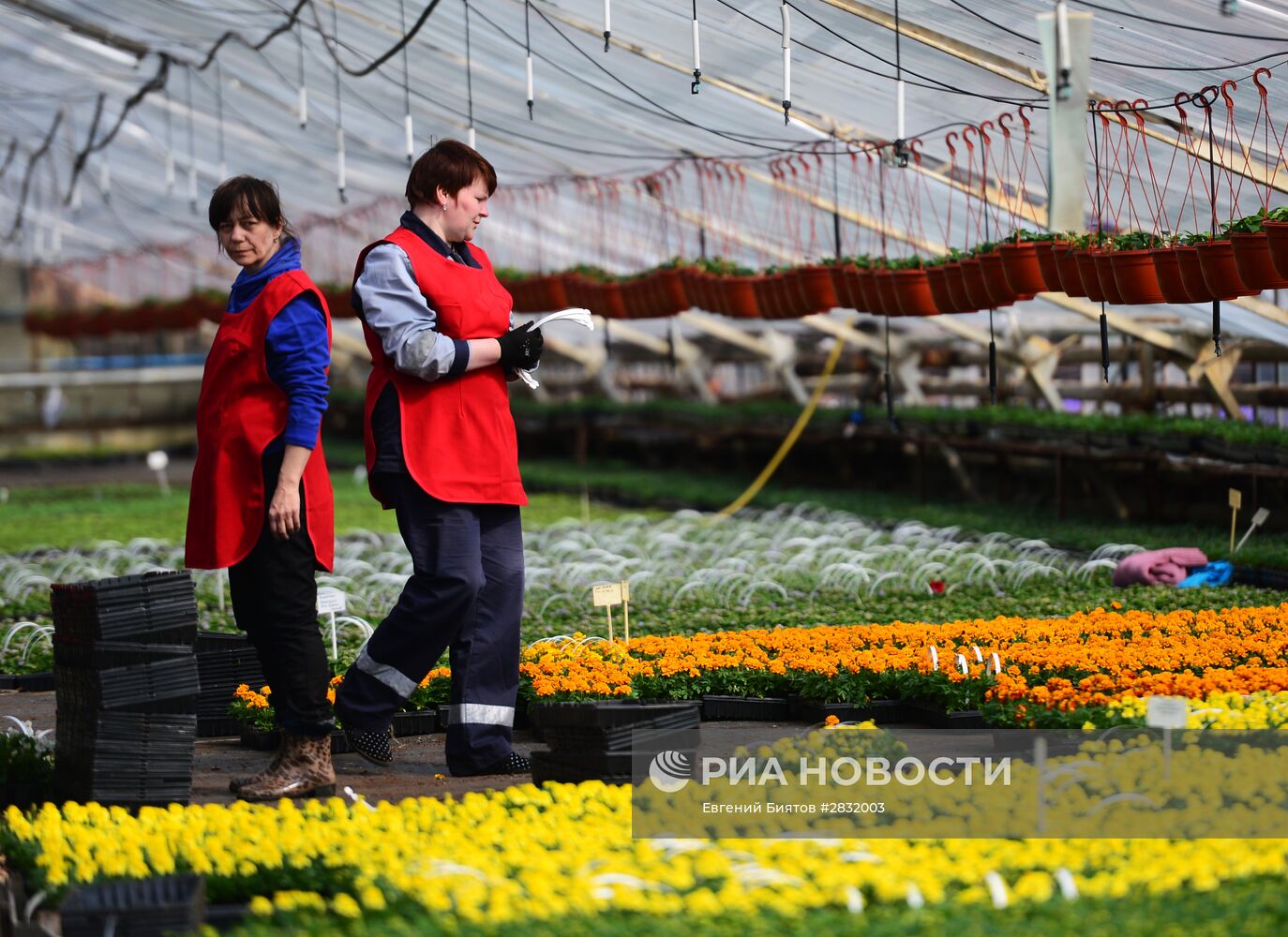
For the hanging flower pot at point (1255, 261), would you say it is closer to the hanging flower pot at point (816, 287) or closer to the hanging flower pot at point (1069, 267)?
the hanging flower pot at point (1069, 267)

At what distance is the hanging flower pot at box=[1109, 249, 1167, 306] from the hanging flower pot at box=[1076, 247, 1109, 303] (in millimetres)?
124

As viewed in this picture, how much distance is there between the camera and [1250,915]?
2977mm

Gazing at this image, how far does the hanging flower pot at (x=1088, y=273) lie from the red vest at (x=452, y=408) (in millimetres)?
3101

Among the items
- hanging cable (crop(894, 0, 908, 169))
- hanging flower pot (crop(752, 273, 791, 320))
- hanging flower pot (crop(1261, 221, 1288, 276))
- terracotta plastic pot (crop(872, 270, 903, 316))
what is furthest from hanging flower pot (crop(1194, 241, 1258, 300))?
hanging flower pot (crop(752, 273, 791, 320))

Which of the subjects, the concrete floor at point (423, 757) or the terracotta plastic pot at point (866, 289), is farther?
the terracotta plastic pot at point (866, 289)

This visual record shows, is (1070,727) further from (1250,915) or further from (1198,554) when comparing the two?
(1198,554)

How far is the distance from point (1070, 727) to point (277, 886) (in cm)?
237

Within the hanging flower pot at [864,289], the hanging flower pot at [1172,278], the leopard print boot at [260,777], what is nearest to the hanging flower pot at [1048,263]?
the hanging flower pot at [1172,278]

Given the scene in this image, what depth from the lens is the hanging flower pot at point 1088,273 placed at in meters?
6.80

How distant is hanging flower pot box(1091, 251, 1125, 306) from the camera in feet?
22.0

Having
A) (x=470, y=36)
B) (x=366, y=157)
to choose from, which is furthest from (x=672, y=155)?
(x=366, y=157)

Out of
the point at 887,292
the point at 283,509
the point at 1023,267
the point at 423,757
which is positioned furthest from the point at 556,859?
the point at 887,292

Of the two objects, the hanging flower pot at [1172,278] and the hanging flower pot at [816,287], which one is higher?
the hanging flower pot at [816,287]

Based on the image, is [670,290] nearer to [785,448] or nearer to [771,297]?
[771,297]
